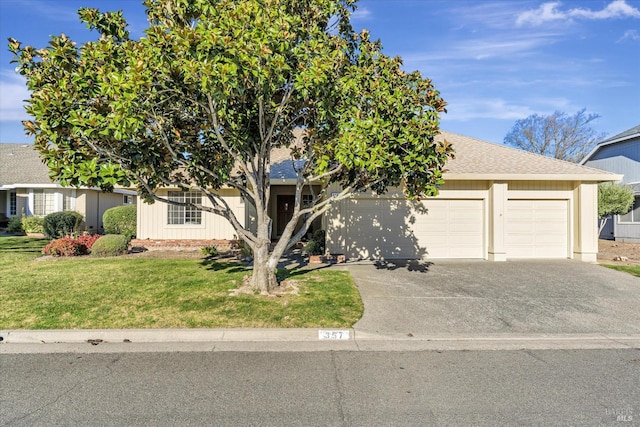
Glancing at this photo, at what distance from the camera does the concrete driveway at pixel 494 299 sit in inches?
255

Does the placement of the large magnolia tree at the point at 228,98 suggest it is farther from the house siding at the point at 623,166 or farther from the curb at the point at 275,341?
the house siding at the point at 623,166

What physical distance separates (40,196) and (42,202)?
37cm

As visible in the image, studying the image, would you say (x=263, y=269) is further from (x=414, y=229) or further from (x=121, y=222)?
(x=121, y=222)

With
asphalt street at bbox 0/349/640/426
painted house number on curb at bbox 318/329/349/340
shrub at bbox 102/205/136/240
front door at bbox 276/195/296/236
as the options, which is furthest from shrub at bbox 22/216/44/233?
painted house number on curb at bbox 318/329/349/340

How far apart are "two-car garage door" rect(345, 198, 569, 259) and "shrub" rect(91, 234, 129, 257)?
25.6ft

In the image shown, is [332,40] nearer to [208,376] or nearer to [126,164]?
[126,164]

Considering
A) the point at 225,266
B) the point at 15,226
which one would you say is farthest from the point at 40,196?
the point at 225,266

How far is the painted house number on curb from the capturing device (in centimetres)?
592

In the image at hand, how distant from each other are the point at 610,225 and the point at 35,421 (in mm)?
27615

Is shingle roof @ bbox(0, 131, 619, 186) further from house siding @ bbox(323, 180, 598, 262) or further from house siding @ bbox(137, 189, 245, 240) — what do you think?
house siding @ bbox(137, 189, 245, 240)

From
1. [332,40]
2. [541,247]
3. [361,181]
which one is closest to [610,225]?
[541,247]

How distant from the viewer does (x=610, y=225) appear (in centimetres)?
2261

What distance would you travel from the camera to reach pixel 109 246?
1285 centimetres

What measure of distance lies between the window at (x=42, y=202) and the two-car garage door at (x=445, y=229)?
17.0 metres
